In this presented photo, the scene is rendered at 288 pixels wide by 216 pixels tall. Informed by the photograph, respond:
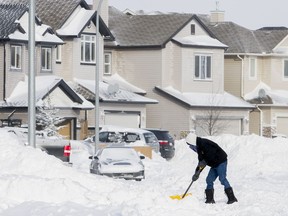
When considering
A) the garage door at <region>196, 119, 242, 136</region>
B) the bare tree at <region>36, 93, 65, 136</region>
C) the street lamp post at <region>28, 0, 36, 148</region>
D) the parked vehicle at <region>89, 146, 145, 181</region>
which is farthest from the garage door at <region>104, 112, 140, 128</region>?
the street lamp post at <region>28, 0, 36, 148</region>

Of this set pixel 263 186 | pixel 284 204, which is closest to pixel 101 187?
pixel 284 204

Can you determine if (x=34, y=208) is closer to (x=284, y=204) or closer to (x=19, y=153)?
(x=284, y=204)

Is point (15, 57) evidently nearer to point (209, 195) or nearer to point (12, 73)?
point (12, 73)

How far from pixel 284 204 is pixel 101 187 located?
3.70 m

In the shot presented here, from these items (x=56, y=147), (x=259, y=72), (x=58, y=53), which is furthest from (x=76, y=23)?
(x=56, y=147)

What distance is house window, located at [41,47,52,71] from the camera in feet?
181

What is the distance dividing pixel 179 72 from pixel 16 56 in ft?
39.8

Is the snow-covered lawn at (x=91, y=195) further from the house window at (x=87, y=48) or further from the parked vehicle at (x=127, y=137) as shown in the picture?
the house window at (x=87, y=48)

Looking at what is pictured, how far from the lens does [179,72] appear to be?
62688mm

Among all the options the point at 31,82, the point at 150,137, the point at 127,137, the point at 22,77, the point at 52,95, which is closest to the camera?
the point at 31,82

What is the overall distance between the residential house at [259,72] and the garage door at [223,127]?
3.37 meters

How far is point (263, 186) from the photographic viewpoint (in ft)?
97.6

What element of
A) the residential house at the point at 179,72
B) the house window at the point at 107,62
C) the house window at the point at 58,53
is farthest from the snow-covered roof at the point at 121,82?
the house window at the point at 58,53

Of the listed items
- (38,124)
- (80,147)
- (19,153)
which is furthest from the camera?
(38,124)
